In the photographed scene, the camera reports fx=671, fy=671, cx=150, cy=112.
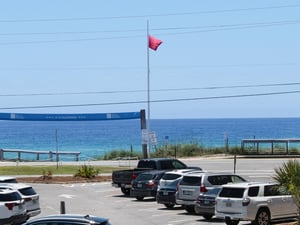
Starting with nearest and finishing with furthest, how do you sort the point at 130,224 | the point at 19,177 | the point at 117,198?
the point at 130,224 → the point at 117,198 → the point at 19,177

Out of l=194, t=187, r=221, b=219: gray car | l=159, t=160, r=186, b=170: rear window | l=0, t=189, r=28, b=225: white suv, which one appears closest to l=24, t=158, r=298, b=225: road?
l=194, t=187, r=221, b=219: gray car

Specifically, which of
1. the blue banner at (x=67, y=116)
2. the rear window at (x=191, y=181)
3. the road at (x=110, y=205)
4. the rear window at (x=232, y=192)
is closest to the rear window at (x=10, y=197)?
the road at (x=110, y=205)

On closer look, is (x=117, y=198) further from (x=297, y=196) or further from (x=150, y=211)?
(x=297, y=196)

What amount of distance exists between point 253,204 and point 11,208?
7.28 metres

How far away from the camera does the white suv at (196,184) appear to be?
24.5 metres

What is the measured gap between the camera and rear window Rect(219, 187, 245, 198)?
2058 centimetres

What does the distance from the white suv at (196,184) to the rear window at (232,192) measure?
3.01 meters

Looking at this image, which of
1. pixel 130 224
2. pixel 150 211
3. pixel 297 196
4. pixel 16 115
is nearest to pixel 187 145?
pixel 16 115

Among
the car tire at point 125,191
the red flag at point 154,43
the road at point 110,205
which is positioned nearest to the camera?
the road at point 110,205

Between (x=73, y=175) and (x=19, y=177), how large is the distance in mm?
3510

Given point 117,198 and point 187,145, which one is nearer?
point 117,198

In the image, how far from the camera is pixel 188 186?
25031 mm

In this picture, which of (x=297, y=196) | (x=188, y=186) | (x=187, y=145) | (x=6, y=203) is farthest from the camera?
(x=187, y=145)

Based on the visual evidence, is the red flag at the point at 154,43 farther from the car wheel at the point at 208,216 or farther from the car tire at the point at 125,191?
the car wheel at the point at 208,216
